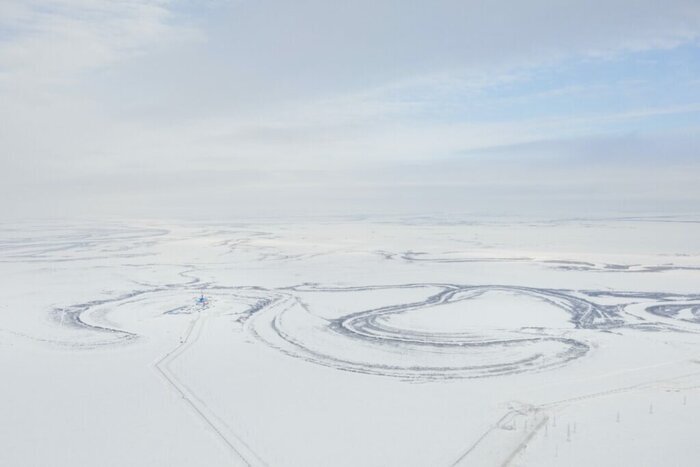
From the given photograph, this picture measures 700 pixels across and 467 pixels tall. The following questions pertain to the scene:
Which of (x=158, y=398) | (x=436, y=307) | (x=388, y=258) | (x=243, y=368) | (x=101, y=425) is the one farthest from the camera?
(x=388, y=258)

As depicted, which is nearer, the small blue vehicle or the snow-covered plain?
the snow-covered plain

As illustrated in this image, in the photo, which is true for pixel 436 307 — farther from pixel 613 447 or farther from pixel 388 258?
pixel 388 258

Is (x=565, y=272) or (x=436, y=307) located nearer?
(x=436, y=307)

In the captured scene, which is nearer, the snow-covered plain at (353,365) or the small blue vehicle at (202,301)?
the snow-covered plain at (353,365)

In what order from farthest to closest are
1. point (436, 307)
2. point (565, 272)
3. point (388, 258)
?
point (388, 258) < point (565, 272) < point (436, 307)

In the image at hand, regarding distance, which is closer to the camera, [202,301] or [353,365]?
[353,365]

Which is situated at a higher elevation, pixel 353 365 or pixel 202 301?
pixel 202 301

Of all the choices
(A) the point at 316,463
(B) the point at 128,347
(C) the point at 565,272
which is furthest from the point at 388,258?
(A) the point at 316,463
